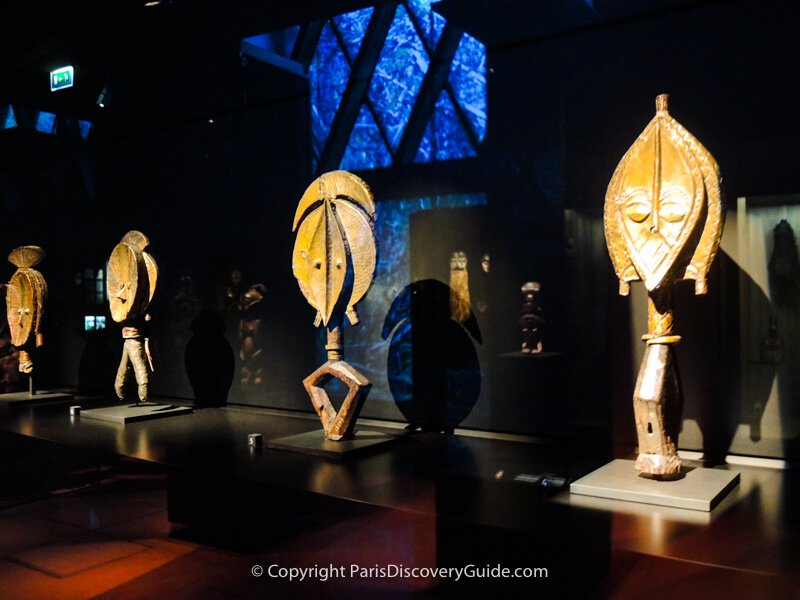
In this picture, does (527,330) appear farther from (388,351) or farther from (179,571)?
(179,571)

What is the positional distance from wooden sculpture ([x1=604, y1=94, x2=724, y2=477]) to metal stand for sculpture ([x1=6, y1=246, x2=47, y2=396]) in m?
2.91

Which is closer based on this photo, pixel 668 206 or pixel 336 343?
pixel 668 206

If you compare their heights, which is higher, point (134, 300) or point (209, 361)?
point (134, 300)

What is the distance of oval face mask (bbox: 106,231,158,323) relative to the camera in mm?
3242

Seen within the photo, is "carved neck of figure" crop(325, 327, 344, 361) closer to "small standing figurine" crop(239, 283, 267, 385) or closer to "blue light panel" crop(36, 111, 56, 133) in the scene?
"small standing figurine" crop(239, 283, 267, 385)

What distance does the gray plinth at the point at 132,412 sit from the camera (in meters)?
3.11

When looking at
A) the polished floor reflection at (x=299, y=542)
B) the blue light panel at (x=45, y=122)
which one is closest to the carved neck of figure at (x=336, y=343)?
the polished floor reflection at (x=299, y=542)

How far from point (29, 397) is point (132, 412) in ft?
2.54

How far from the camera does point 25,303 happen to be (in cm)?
362

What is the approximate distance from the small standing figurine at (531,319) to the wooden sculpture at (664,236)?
2.08 ft

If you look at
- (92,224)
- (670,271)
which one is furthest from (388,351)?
(92,224)

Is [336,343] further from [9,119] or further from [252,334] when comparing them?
[9,119]

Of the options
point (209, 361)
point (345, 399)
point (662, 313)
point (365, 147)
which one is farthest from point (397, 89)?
point (209, 361)

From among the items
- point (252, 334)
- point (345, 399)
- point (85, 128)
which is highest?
point (85, 128)
